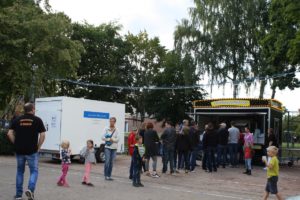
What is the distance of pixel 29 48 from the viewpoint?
2469 centimetres

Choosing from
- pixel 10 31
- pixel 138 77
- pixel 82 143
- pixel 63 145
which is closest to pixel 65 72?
pixel 10 31

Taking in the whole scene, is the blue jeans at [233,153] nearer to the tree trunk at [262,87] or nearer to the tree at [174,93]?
the tree trunk at [262,87]

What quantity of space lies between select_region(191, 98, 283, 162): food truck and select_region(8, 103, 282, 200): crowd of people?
2.30ft

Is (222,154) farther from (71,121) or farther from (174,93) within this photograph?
(174,93)

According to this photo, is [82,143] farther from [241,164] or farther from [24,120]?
[24,120]

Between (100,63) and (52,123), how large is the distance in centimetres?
2842

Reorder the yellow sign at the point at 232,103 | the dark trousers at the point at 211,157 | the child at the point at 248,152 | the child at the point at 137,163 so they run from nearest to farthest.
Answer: the child at the point at 137,163 < the child at the point at 248,152 < the dark trousers at the point at 211,157 < the yellow sign at the point at 232,103

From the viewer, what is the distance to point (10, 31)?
23703 millimetres

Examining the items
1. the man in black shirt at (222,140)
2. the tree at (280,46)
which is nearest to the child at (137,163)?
the man in black shirt at (222,140)

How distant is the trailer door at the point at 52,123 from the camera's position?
757 inches

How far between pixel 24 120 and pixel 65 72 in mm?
18457

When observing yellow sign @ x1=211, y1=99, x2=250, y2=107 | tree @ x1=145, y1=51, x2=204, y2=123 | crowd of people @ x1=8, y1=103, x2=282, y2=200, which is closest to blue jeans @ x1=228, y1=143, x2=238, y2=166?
crowd of people @ x1=8, y1=103, x2=282, y2=200

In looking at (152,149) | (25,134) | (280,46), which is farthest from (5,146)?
(280,46)

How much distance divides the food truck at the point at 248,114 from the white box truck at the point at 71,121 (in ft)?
15.6
